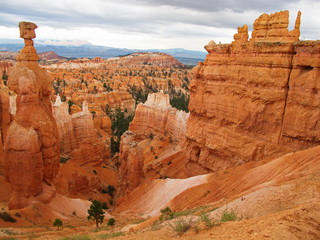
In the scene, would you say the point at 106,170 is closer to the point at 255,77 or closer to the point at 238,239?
the point at 255,77

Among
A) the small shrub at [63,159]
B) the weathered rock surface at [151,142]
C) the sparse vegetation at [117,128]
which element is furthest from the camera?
the sparse vegetation at [117,128]

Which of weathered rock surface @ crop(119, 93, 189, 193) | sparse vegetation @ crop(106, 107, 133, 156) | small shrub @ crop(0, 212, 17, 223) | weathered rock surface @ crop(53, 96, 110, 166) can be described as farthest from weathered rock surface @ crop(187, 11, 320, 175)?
sparse vegetation @ crop(106, 107, 133, 156)

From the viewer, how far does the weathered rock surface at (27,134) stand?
50.4 feet

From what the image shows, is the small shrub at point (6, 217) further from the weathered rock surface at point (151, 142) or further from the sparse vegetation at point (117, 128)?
the sparse vegetation at point (117, 128)

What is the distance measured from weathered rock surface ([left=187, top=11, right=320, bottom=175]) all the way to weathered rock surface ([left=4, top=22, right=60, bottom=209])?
10163mm

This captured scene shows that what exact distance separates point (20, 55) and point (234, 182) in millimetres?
13570

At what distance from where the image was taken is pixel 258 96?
16.4 meters

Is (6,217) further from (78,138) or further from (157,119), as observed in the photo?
(157,119)

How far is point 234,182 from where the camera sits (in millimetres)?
14633

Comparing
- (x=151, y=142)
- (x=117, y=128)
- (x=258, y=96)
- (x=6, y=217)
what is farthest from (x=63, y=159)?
(x=117, y=128)

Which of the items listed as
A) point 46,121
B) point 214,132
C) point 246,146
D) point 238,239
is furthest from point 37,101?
point 238,239

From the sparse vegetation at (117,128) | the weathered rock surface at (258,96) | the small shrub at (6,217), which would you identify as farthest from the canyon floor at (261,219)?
the sparse vegetation at (117,128)

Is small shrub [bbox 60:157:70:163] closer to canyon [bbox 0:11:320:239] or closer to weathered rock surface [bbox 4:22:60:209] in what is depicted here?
canyon [bbox 0:11:320:239]

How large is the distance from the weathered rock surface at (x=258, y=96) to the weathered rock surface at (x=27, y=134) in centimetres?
1016
